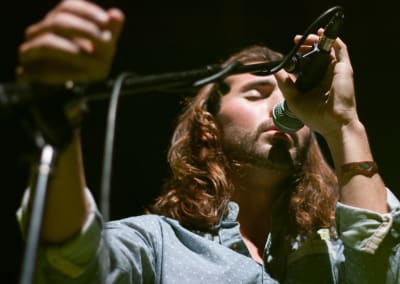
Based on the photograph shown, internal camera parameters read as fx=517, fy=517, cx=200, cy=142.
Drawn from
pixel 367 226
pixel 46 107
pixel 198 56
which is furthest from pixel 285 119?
pixel 198 56

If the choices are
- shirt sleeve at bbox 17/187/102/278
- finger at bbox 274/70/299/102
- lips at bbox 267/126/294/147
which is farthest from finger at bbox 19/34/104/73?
lips at bbox 267/126/294/147

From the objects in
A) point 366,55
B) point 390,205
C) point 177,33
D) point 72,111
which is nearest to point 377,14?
point 366,55

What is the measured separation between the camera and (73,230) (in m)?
→ 0.86

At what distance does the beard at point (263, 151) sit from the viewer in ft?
4.80

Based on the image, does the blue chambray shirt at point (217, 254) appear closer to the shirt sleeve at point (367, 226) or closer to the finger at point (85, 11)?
the shirt sleeve at point (367, 226)

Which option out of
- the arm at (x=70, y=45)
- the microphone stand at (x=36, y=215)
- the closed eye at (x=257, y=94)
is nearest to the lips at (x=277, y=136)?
the closed eye at (x=257, y=94)

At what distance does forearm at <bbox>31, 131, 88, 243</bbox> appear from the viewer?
0.84 metres

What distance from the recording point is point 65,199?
2.77ft

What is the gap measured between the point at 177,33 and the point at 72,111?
158 centimetres

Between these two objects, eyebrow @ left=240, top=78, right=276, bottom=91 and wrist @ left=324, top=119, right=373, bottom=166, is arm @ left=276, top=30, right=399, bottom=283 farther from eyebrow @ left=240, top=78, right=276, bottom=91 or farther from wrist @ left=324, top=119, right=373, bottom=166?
eyebrow @ left=240, top=78, right=276, bottom=91

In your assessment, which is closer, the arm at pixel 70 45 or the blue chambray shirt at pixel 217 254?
the arm at pixel 70 45

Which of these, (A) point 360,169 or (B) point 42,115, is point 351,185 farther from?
(B) point 42,115

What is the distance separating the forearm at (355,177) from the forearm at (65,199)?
0.57 m

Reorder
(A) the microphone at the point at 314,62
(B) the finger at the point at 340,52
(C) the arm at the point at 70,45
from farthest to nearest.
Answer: (B) the finger at the point at 340,52, (A) the microphone at the point at 314,62, (C) the arm at the point at 70,45
